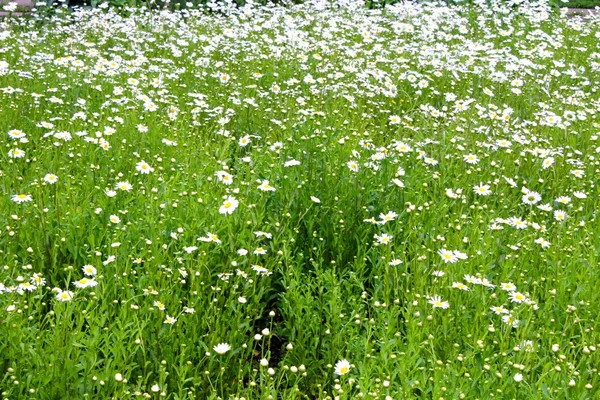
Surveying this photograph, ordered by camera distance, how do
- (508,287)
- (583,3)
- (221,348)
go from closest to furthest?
(221,348)
(508,287)
(583,3)

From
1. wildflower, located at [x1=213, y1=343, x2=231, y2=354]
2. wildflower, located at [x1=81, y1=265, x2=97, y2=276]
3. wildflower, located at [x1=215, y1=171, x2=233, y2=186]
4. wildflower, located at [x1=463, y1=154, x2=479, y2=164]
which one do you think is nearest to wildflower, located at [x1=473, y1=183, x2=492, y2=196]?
wildflower, located at [x1=463, y1=154, x2=479, y2=164]

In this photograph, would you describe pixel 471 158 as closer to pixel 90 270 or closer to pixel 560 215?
pixel 560 215

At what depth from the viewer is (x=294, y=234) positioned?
3725 millimetres

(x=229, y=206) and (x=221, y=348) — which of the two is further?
(x=229, y=206)

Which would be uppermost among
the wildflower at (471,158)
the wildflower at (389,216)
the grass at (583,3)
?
the wildflower at (389,216)

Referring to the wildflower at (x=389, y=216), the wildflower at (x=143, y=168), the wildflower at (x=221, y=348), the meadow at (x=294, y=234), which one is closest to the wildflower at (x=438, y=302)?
the meadow at (x=294, y=234)

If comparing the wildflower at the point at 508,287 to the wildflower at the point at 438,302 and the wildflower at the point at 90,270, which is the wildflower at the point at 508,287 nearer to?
the wildflower at the point at 438,302

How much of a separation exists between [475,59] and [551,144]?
197 centimetres

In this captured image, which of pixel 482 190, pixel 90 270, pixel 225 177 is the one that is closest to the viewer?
pixel 90 270

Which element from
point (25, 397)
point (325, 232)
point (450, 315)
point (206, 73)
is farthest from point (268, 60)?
point (25, 397)

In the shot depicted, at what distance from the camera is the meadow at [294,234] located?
271 centimetres

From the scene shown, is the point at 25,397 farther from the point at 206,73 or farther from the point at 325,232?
the point at 206,73

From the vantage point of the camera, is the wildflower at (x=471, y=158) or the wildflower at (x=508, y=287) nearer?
the wildflower at (x=508, y=287)

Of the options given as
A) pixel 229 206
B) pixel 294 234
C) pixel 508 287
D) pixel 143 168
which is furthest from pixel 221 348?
pixel 143 168
